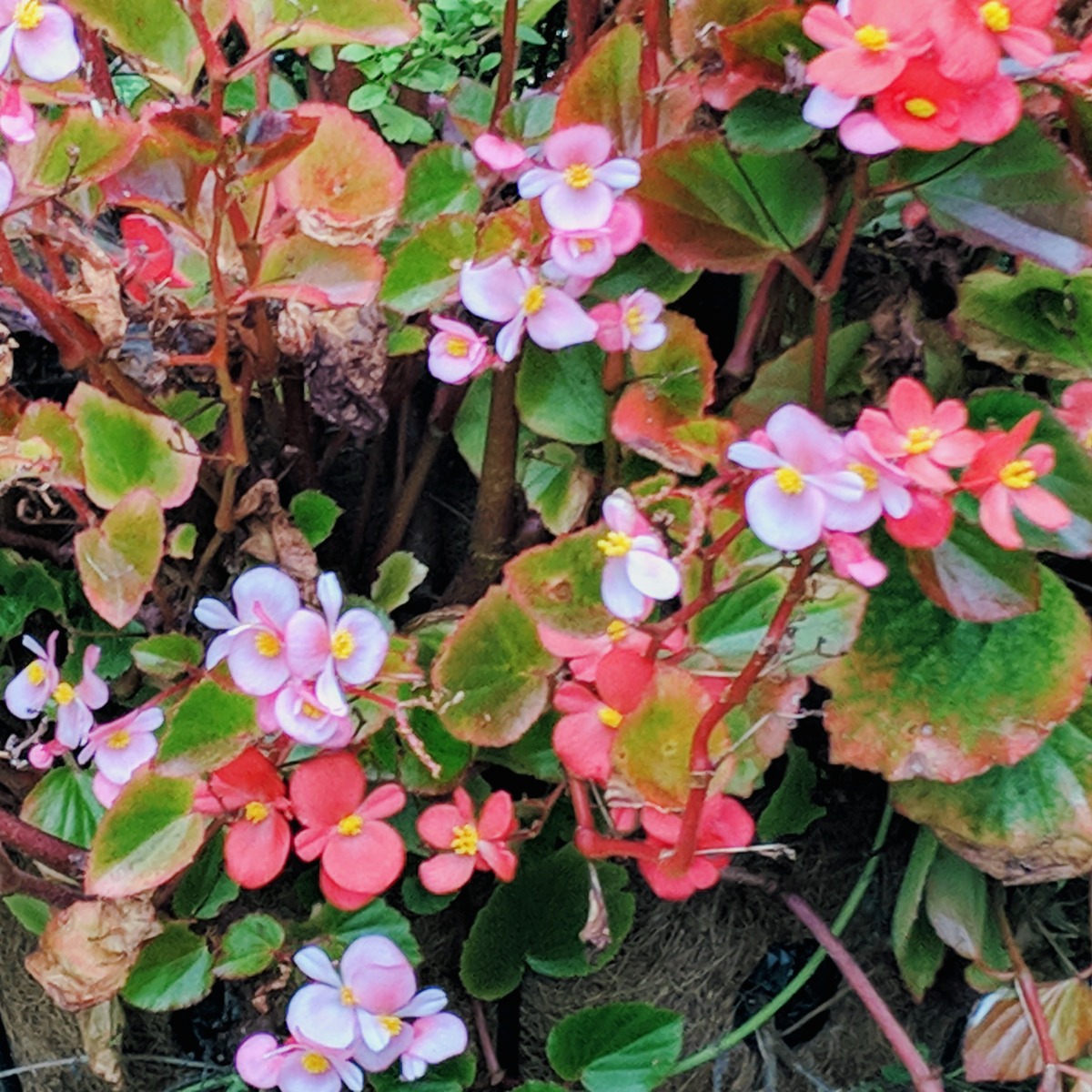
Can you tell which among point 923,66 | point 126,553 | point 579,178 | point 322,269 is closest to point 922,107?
point 923,66

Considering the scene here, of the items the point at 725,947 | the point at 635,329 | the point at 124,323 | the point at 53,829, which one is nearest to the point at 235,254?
the point at 124,323

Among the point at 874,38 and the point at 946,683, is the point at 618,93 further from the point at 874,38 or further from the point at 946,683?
the point at 946,683

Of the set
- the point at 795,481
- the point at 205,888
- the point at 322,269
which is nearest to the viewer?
the point at 795,481

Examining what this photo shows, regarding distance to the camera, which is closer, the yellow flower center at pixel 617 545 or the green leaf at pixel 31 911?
the yellow flower center at pixel 617 545

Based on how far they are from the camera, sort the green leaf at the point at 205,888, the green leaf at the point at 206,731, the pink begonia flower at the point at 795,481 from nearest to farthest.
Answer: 1. the pink begonia flower at the point at 795,481
2. the green leaf at the point at 206,731
3. the green leaf at the point at 205,888

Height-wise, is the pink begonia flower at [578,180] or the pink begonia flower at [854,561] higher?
the pink begonia flower at [578,180]

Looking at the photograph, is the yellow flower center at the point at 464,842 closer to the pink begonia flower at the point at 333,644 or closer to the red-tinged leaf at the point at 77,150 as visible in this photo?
the pink begonia flower at the point at 333,644

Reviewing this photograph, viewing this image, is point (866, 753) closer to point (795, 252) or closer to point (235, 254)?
point (795, 252)

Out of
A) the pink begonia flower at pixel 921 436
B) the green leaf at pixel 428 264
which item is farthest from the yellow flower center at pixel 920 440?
the green leaf at pixel 428 264
